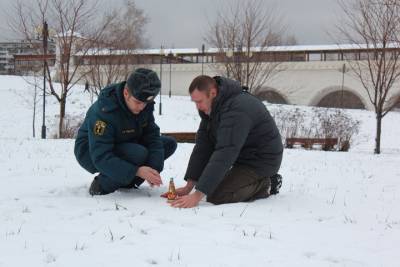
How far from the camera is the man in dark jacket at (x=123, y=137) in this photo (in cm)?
404

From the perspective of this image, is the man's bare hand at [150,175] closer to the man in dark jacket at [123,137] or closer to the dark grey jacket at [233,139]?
the man in dark jacket at [123,137]

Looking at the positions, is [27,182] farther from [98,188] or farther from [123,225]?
[123,225]

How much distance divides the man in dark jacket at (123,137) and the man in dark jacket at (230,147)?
1.28 ft

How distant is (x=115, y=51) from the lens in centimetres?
2383

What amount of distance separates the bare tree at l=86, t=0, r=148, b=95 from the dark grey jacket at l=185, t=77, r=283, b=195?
14143mm

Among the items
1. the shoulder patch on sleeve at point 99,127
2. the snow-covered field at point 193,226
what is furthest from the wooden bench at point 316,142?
the shoulder patch on sleeve at point 99,127

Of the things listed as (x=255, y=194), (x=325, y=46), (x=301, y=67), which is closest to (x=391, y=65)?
(x=255, y=194)

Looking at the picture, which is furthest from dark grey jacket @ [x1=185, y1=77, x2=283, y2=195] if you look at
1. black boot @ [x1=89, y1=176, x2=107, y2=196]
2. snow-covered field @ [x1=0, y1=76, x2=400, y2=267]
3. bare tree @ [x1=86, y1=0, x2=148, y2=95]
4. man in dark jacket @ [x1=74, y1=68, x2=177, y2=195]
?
bare tree @ [x1=86, y1=0, x2=148, y2=95]

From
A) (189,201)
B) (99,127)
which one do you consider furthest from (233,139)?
(99,127)

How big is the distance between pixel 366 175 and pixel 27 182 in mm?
4663

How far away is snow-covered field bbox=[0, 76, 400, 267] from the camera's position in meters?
2.66

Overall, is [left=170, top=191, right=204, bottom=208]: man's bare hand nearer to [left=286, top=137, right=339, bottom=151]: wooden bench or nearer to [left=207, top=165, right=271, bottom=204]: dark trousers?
[left=207, top=165, right=271, bottom=204]: dark trousers

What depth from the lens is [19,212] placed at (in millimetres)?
3684

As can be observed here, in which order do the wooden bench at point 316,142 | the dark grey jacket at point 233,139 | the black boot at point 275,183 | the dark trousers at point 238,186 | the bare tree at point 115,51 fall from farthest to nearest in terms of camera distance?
the bare tree at point 115,51 < the wooden bench at point 316,142 < the black boot at point 275,183 < the dark trousers at point 238,186 < the dark grey jacket at point 233,139
